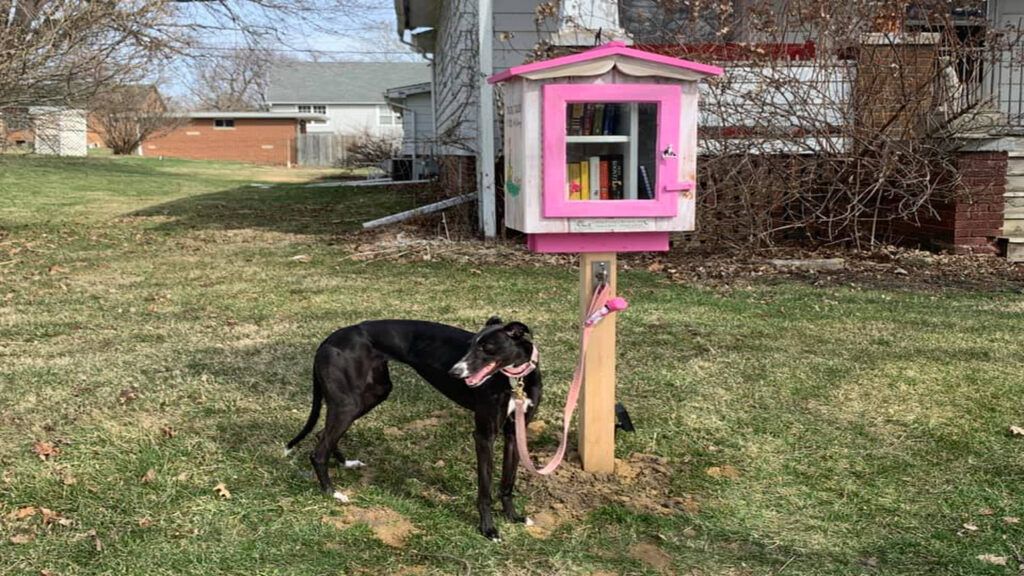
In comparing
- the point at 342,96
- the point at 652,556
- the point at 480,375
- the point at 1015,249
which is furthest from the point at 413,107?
the point at 652,556

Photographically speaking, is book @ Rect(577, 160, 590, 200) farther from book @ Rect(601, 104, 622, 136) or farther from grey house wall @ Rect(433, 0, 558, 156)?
grey house wall @ Rect(433, 0, 558, 156)

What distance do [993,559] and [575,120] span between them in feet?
7.31

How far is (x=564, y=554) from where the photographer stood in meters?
3.17

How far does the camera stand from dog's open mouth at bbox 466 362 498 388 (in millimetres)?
3055

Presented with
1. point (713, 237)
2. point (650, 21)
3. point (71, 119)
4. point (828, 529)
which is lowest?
point (828, 529)

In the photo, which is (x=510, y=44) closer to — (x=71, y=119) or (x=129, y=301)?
(x=129, y=301)

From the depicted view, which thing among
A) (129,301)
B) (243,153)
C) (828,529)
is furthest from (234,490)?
(243,153)

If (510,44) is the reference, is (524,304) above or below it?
below

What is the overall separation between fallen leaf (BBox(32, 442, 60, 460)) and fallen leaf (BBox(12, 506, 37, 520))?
1.65ft

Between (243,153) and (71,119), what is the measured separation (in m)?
40.3

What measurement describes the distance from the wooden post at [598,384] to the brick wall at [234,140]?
163 ft

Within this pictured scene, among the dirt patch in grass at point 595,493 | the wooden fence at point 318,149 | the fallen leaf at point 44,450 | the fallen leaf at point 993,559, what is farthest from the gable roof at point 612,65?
the wooden fence at point 318,149

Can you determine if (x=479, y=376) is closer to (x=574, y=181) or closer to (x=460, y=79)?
(x=574, y=181)

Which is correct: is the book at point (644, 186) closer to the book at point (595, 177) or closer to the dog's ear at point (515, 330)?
the book at point (595, 177)
